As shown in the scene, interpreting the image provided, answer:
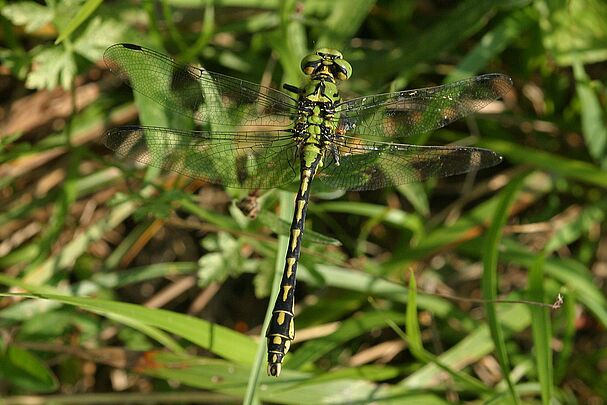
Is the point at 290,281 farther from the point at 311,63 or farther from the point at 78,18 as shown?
the point at 78,18

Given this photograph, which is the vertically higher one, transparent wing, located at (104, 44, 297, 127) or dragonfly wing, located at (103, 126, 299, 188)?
transparent wing, located at (104, 44, 297, 127)

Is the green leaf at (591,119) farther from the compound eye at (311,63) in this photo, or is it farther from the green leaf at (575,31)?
the compound eye at (311,63)

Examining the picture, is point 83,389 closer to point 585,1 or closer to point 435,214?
point 435,214

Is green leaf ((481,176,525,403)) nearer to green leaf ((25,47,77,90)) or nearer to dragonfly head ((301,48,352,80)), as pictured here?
dragonfly head ((301,48,352,80))

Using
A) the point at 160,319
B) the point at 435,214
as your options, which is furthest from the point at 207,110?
the point at 435,214

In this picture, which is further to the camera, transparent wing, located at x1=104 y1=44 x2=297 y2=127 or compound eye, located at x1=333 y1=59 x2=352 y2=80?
compound eye, located at x1=333 y1=59 x2=352 y2=80

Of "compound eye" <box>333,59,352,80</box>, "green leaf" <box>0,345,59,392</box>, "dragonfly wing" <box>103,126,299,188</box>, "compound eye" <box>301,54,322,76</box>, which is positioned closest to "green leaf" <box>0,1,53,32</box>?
"dragonfly wing" <box>103,126,299,188</box>
